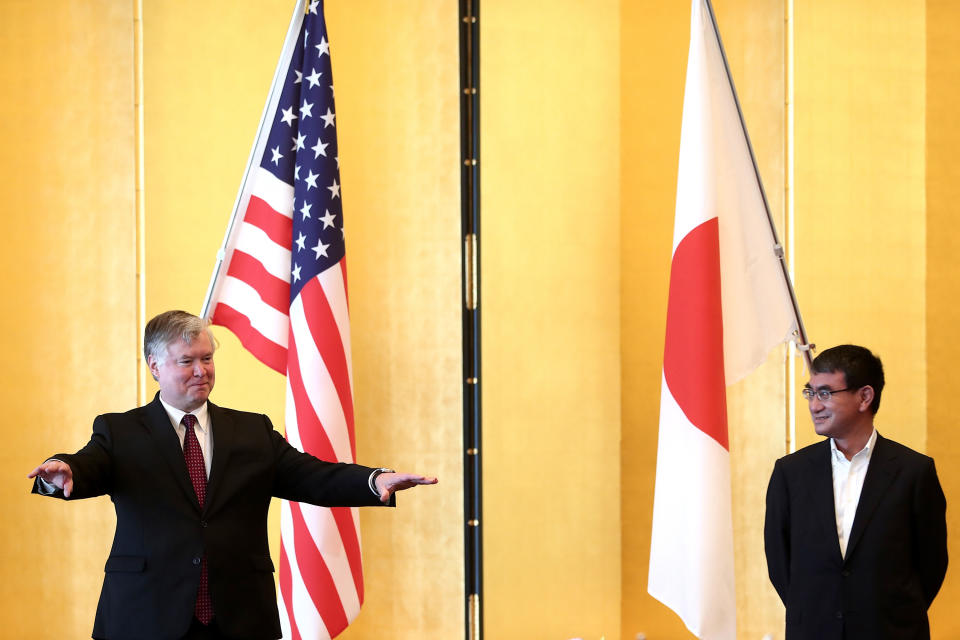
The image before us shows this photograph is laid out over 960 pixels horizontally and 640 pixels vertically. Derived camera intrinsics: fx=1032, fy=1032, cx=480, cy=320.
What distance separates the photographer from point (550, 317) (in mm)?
4668

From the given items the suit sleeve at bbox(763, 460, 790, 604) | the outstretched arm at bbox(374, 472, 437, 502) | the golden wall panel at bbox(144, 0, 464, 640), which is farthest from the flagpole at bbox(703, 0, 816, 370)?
the outstretched arm at bbox(374, 472, 437, 502)

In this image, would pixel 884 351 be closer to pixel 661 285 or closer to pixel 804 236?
pixel 804 236

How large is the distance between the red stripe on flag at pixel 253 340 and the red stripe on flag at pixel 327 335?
183 mm

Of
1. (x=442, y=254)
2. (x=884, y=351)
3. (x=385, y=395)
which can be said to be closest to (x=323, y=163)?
(x=442, y=254)

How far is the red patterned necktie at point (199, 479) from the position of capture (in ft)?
8.63

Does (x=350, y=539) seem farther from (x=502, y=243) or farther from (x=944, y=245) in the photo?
(x=944, y=245)

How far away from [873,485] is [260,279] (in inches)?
93.7

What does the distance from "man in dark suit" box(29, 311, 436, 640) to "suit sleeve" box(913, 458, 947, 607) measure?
148 cm

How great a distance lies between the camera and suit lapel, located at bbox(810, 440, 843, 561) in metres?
3.06

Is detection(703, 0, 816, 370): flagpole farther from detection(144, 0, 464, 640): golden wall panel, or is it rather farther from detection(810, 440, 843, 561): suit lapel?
detection(144, 0, 464, 640): golden wall panel

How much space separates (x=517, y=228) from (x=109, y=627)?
263cm

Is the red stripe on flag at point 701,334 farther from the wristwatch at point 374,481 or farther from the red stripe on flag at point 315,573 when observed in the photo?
the red stripe on flag at point 315,573

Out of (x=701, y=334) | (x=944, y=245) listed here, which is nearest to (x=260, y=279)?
(x=701, y=334)

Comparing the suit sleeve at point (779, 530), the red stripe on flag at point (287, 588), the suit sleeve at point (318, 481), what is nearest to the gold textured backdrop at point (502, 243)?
the red stripe on flag at point (287, 588)
